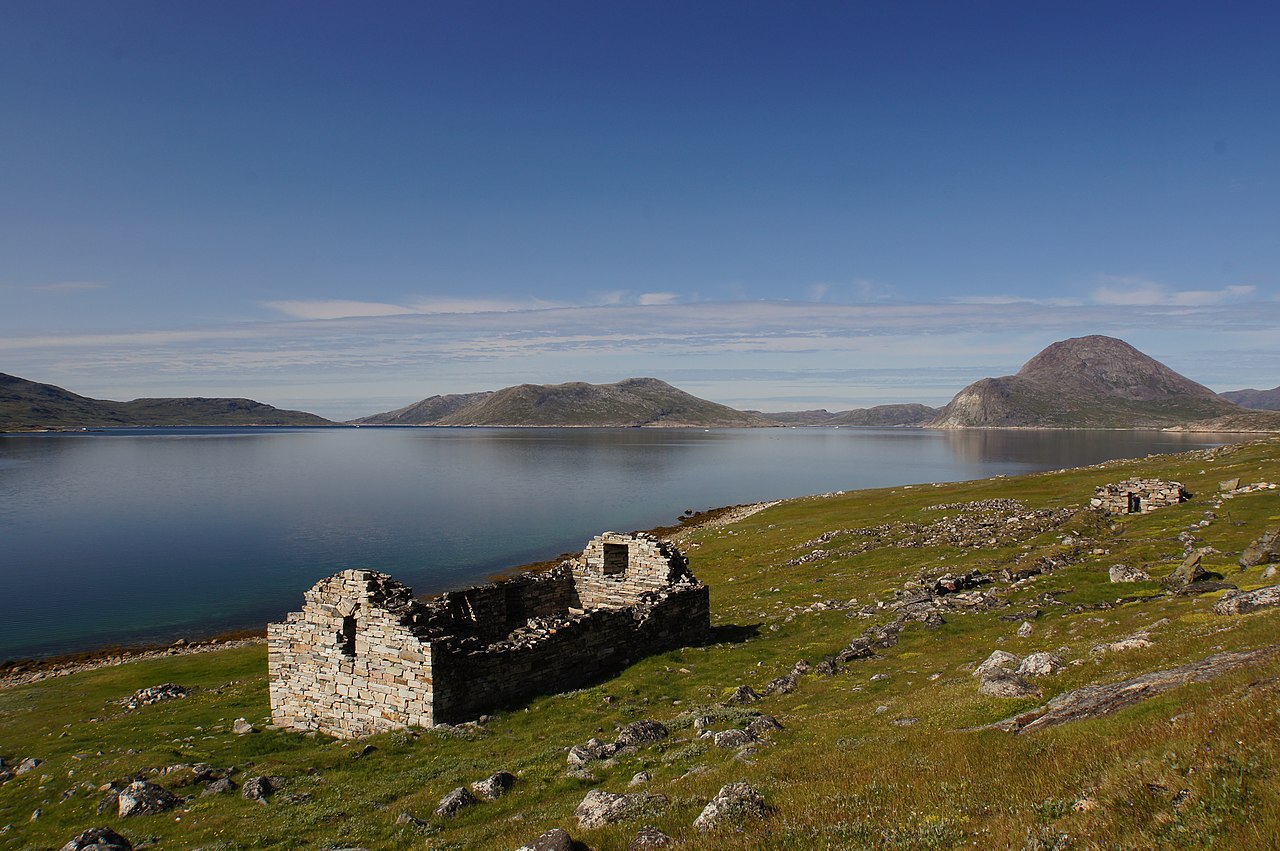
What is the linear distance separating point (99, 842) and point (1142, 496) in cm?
5792

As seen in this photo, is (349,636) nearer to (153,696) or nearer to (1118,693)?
(153,696)

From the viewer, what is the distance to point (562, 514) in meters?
105

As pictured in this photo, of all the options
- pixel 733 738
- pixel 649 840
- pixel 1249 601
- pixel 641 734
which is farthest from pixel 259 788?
pixel 1249 601

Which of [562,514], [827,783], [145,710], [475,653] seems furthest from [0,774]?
[562,514]

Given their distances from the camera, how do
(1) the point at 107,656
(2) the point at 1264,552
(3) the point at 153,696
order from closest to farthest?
(2) the point at 1264,552 < (3) the point at 153,696 < (1) the point at 107,656

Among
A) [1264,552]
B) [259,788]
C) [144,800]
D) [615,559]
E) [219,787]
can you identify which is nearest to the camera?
[144,800]

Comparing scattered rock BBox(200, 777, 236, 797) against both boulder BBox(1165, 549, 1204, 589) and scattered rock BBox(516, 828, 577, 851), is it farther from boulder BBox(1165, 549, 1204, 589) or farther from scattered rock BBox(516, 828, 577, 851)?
boulder BBox(1165, 549, 1204, 589)

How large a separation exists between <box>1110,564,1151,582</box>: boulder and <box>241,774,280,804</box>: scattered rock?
31.8 metres

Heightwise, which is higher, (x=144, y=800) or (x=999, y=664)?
(x=999, y=664)

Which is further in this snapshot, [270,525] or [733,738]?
[270,525]

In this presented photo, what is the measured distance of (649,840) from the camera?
10.5m

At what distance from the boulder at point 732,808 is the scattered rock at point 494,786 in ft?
21.0

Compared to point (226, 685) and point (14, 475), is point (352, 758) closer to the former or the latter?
point (226, 685)

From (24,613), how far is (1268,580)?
8080 centimetres
